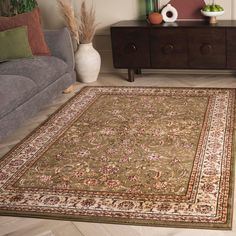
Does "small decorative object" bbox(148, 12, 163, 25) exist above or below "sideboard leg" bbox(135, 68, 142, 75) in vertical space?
above

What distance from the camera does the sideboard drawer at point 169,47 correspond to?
4.42 metres

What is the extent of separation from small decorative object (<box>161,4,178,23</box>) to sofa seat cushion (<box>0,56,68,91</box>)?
1224mm

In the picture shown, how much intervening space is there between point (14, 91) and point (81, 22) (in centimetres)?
167

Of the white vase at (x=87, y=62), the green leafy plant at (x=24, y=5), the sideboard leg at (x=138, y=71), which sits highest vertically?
the green leafy plant at (x=24, y=5)

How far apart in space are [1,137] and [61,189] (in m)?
0.82

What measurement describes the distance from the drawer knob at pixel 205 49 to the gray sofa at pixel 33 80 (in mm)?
1267

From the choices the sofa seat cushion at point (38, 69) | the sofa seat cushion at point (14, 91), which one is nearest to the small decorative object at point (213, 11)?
the sofa seat cushion at point (38, 69)

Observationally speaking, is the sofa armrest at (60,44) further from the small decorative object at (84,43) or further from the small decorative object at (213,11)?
the small decorative object at (213,11)

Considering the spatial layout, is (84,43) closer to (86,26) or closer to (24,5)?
(86,26)

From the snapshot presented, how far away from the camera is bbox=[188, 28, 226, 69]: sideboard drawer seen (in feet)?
14.1

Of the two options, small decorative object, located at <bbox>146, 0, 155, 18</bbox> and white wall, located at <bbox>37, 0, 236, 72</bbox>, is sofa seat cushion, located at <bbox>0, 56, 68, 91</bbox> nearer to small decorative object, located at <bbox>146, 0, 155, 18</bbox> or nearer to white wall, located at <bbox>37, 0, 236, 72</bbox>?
white wall, located at <bbox>37, 0, 236, 72</bbox>

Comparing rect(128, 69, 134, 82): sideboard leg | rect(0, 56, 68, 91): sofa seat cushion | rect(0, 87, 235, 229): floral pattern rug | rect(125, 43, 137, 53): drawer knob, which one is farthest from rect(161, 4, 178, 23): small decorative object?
rect(0, 56, 68, 91): sofa seat cushion

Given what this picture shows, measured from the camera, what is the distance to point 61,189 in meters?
2.66

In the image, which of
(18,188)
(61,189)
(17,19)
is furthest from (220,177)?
(17,19)
